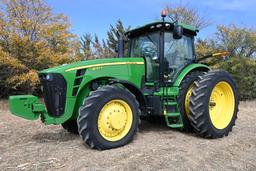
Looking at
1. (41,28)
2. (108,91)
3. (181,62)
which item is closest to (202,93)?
(181,62)

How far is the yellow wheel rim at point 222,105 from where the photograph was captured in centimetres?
625

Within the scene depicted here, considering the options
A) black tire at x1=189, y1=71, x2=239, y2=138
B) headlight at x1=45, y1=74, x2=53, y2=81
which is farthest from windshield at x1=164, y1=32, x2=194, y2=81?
headlight at x1=45, y1=74, x2=53, y2=81

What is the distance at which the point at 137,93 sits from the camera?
5.73m

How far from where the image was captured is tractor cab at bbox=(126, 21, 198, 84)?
6.08m

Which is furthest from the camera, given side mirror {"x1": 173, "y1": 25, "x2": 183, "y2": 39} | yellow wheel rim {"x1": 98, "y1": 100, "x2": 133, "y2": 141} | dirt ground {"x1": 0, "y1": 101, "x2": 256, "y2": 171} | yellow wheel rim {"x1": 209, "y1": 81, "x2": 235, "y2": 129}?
yellow wheel rim {"x1": 209, "y1": 81, "x2": 235, "y2": 129}

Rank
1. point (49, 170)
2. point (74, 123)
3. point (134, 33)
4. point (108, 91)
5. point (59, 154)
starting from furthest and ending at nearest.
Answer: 1. point (134, 33)
2. point (74, 123)
3. point (108, 91)
4. point (59, 154)
5. point (49, 170)

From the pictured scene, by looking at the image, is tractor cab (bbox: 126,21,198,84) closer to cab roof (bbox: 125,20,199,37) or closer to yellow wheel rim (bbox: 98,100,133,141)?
cab roof (bbox: 125,20,199,37)

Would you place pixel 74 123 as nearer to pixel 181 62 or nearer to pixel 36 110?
pixel 36 110

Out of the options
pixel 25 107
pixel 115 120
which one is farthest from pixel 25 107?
pixel 115 120

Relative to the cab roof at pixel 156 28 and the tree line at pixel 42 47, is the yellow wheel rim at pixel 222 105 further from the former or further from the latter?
the tree line at pixel 42 47

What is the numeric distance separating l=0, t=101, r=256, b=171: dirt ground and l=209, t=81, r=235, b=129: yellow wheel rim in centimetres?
34

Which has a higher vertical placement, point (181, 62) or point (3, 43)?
point (3, 43)

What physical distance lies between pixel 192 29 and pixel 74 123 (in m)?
3.05

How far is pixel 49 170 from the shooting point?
13.0 ft
